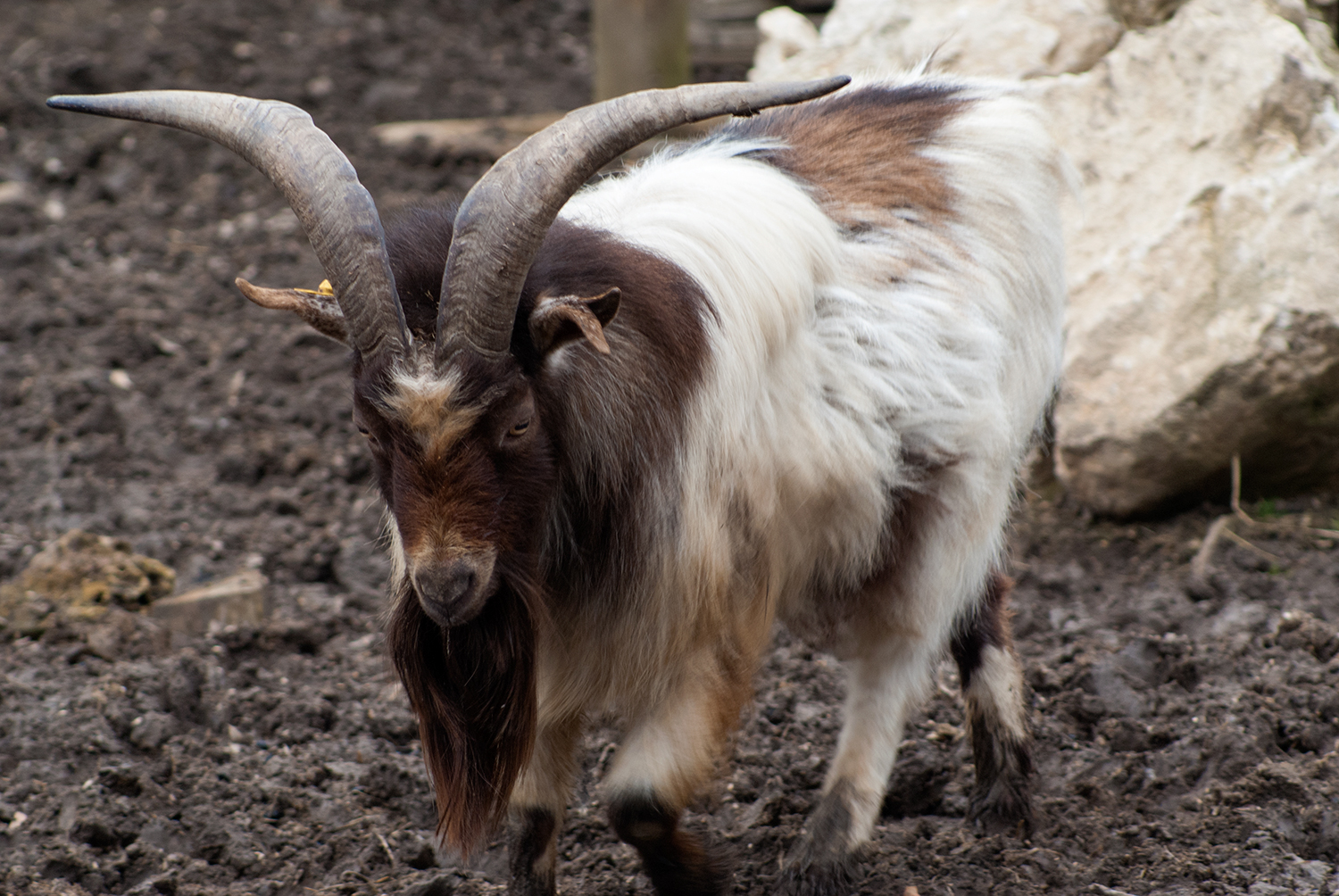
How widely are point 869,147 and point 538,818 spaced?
196cm

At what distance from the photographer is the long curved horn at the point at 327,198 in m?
2.78

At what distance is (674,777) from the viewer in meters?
3.14

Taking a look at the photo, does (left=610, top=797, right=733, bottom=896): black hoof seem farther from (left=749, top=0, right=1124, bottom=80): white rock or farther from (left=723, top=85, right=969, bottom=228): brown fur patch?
(left=749, top=0, right=1124, bottom=80): white rock

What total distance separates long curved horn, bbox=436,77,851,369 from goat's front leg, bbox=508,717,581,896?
3.61ft

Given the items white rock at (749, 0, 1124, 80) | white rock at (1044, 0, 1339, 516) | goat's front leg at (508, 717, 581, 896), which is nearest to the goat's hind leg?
goat's front leg at (508, 717, 581, 896)

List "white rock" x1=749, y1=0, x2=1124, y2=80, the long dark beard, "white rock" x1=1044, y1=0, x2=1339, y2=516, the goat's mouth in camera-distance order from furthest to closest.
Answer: "white rock" x1=749, y1=0, x2=1124, y2=80, "white rock" x1=1044, y1=0, x2=1339, y2=516, the long dark beard, the goat's mouth

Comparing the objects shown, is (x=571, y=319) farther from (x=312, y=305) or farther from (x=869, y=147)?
(x=869, y=147)

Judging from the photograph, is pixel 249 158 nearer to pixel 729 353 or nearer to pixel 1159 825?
pixel 729 353

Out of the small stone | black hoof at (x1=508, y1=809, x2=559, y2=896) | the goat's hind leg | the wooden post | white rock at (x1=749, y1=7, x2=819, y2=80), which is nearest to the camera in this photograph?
black hoof at (x1=508, y1=809, x2=559, y2=896)

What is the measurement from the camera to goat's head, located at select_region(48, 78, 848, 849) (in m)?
2.73

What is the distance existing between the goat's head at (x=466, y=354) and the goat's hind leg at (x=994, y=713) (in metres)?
1.53

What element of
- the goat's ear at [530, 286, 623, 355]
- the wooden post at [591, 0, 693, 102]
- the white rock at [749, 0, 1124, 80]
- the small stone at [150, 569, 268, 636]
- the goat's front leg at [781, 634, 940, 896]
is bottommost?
the small stone at [150, 569, 268, 636]

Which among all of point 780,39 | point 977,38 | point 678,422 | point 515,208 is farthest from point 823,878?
point 780,39

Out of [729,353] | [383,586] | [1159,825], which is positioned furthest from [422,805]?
[1159,825]
